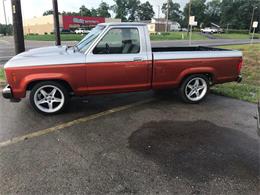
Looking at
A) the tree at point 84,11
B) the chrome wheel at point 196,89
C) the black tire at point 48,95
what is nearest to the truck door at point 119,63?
the black tire at point 48,95

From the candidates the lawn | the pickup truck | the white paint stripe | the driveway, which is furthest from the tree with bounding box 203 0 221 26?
the driveway

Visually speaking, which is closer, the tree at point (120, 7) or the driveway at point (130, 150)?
the driveway at point (130, 150)

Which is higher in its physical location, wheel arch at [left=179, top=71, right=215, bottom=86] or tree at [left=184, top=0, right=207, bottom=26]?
tree at [left=184, top=0, right=207, bottom=26]

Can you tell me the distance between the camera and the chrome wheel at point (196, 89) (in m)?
5.95

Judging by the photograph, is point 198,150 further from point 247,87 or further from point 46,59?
point 247,87

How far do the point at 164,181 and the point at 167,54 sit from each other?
3.19m

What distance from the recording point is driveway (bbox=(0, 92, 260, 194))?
9.48 feet

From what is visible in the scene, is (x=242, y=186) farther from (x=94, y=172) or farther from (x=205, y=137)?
(x=94, y=172)

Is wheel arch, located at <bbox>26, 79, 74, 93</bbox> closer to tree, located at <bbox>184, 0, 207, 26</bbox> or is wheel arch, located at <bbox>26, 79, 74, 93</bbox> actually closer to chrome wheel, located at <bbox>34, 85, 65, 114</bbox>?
chrome wheel, located at <bbox>34, 85, 65, 114</bbox>

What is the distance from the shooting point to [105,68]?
16.6 ft

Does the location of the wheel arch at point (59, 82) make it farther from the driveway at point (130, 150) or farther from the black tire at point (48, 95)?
the driveway at point (130, 150)

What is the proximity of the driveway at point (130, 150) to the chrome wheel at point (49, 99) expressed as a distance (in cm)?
24

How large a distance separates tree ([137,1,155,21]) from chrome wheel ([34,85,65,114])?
124309 millimetres

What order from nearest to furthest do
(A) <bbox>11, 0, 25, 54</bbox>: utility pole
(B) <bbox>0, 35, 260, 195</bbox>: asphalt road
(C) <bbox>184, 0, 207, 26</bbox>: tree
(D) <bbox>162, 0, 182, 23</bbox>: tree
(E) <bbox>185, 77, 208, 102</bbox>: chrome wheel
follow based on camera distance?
(B) <bbox>0, 35, 260, 195</bbox>: asphalt road
(E) <bbox>185, 77, 208, 102</bbox>: chrome wheel
(A) <bbox>11, 0, 25, 54</bbox>: utility pole
(C) <bbox>184, 0, 207, 26</bbox>: tree
(D) <bbox>162, 0, 182, 23</bbox>: tree
